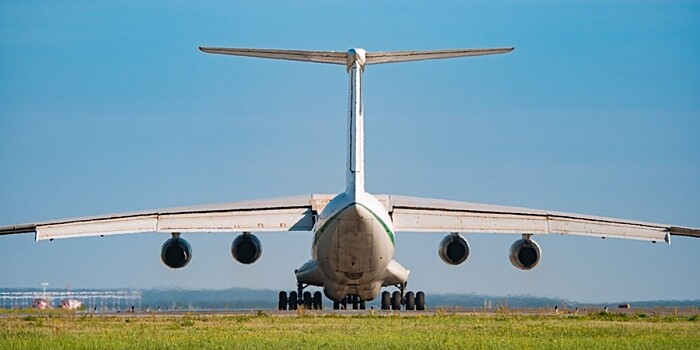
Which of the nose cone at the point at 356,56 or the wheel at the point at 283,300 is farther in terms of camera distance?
the wheel at the point at 283,300

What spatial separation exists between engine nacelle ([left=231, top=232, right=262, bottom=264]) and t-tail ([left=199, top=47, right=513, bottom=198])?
4.19 metres

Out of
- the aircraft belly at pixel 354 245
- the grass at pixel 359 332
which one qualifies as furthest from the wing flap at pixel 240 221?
the grass at pixel 359 332

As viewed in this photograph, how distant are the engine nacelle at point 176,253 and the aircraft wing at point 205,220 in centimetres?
145

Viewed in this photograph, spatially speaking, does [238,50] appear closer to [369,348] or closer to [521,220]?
[521,220]

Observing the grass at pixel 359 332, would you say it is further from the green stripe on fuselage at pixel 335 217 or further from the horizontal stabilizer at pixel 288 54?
the horizontal stabilizer at pixel 288 54

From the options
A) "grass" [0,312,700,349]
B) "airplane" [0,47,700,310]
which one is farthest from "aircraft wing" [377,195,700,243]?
"grass" [0,312,700,349]

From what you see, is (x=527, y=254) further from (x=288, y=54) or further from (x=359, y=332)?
(x=359, y=332)

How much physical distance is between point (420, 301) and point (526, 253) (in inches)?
102

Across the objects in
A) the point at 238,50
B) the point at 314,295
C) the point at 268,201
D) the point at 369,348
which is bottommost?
the point at 369,348

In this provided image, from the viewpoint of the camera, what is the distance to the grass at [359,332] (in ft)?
48.8

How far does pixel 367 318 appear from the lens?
21516mm

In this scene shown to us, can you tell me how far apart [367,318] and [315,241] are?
3.63 m

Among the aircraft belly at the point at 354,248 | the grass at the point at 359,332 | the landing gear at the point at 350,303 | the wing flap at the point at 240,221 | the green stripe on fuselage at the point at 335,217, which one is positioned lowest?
the grass at the point at 359,332

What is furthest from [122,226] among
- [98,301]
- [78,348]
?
[98,301]
